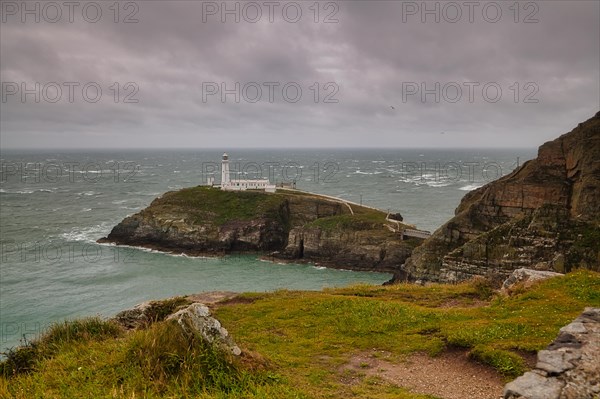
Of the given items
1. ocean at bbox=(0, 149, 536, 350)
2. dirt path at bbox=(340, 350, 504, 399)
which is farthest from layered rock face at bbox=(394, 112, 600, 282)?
dirt path at bbox=(340, 350, 504, 399)

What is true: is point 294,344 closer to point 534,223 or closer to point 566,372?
point 566,372

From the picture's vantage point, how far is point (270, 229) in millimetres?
80688

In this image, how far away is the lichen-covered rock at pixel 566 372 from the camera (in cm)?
873

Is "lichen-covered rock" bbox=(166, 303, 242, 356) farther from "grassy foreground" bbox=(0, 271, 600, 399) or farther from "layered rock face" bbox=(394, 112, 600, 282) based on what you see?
"layered rock face" bbox=(394, 112, 600, 282)

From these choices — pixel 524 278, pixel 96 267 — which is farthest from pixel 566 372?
pixel 96 267

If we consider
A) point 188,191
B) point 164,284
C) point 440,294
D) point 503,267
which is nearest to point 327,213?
point 188,191

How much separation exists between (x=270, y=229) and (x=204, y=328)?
6956 cm

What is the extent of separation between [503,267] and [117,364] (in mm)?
40238

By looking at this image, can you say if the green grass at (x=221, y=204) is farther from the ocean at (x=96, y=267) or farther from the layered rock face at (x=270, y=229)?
the ocean at (x=96, y=267)

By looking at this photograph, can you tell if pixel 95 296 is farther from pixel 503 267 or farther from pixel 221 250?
pixel 503 267

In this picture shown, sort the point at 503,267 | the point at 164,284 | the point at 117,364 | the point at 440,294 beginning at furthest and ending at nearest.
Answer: the point at 164,284, the point at 503,267, the point at 440,294, the point at 117,364

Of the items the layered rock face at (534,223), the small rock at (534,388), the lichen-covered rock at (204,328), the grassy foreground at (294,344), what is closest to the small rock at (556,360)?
the small rock at (534,388)

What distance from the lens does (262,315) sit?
18.7m

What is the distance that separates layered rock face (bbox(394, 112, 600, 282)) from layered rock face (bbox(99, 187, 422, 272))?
14.8 meters
